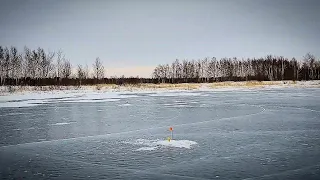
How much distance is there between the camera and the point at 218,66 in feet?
317

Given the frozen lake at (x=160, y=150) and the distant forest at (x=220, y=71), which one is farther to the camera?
the distant forest at (x=220, y=71)

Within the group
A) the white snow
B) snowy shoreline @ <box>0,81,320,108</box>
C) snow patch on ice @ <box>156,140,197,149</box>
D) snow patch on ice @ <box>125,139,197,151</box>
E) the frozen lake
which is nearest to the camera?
the frozen lake

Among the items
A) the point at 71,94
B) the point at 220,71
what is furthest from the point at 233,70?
the point at 71,94

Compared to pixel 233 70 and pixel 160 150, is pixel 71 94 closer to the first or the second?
pixel 160 150

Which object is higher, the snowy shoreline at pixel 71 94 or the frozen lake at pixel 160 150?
the snowy shoreline at pixel 71 94

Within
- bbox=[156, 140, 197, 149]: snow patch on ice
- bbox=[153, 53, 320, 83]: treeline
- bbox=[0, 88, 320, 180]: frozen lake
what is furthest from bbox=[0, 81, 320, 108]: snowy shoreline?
bbox=[153, 53, 320, 83]: treeline

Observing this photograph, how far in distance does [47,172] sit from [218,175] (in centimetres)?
258

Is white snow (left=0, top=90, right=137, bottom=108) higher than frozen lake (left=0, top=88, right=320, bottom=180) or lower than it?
higher

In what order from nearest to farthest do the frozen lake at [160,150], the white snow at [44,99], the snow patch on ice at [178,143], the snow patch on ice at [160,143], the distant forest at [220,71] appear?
the frozen lake at [160,150]
the snow patch on ice at [160,143]
the snow patch on ice at [178,143]
the white snow at [44,99]
the distant forest at [220,71]

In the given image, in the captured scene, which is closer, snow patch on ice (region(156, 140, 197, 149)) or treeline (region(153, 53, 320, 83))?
snow patch on ice (region(156, 140, 197, 149))

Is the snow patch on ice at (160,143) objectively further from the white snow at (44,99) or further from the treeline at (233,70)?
the treeline at (233,70)

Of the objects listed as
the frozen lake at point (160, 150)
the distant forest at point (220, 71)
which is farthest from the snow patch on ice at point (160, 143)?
the distant forest at point (220, 71)

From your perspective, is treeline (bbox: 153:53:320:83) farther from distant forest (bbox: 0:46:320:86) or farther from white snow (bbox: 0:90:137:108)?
white snow (bbox: 0:90:137:108)

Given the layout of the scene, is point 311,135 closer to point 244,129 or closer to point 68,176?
point 244,129
